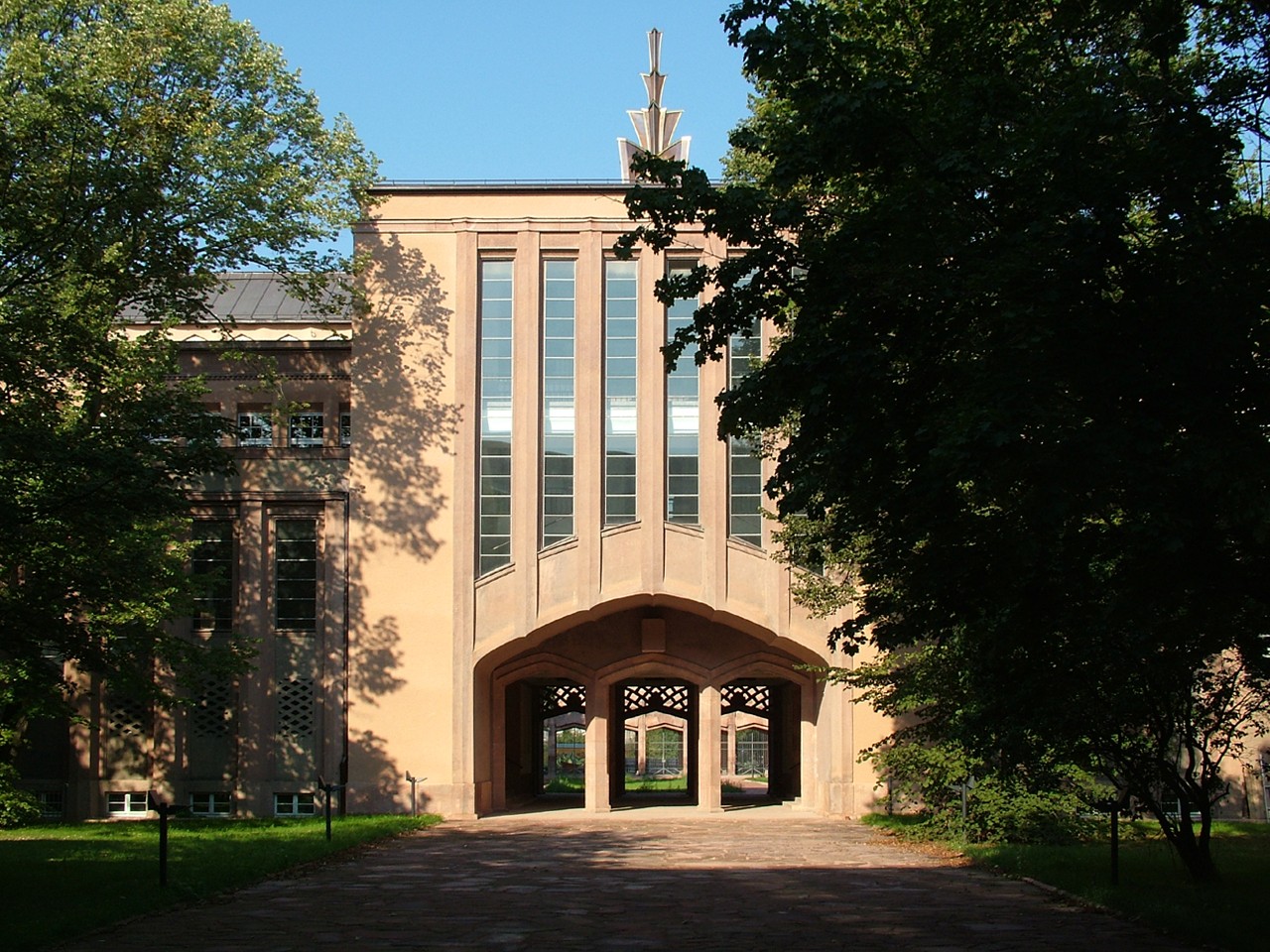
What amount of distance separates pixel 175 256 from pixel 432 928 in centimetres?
1611

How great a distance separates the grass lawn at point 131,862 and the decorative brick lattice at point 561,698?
11485 millimetres

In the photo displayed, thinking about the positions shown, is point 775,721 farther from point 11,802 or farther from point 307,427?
point 11,802

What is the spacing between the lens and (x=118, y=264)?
23.0 m

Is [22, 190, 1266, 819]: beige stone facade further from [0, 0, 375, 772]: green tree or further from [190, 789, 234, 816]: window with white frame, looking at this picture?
[0, 0, 375, 772]: green tree

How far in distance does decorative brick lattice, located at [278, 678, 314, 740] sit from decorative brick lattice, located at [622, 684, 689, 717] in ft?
35.9

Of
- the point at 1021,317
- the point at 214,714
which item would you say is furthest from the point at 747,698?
the point at 1021,317

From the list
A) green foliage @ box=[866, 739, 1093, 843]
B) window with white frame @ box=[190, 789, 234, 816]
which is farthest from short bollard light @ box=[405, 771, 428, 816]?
green foliage @ box=[866, 739, 1093, 843]

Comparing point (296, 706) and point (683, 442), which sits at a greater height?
point (683, 442)

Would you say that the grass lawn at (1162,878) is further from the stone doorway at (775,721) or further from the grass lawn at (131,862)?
the stone doorway at (775,721)

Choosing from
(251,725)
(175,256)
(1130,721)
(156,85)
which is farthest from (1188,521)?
(251,725)

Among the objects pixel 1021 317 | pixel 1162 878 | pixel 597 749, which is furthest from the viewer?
pixel 597 749

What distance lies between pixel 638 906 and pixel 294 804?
17.8 meters

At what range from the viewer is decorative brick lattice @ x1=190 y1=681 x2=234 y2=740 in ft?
101

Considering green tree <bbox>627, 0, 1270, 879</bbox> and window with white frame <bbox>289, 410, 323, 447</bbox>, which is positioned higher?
window with white frame <bbox>289, 410, 323, 447</bbox>
